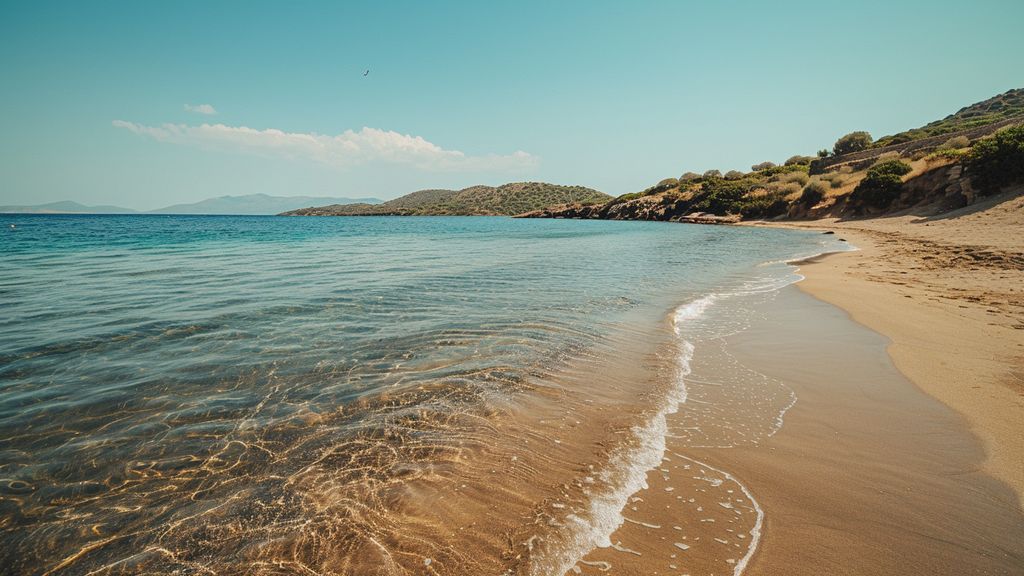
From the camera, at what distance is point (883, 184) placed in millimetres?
36062

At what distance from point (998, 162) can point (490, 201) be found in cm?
14026

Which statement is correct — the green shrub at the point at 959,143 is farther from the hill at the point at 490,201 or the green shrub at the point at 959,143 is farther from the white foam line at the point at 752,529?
the hill at the point at 490,201

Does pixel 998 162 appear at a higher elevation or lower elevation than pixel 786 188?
lower

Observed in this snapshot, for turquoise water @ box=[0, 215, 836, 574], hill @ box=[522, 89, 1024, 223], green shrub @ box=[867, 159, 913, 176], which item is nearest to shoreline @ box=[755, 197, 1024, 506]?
turquoise water @ box=[0, 215, 836, 574]

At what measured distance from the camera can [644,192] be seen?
96250 millimetres

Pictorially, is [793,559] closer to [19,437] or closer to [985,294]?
[19,437]

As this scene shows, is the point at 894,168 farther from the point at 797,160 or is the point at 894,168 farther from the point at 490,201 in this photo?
the point at 490,201

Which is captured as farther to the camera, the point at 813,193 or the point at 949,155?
the point at 813,193

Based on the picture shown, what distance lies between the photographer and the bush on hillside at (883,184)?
1400 inches

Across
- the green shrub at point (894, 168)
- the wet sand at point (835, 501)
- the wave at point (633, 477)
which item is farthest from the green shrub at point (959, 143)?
the wet sand at point (835, 501)

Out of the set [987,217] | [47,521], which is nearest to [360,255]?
[47,521]

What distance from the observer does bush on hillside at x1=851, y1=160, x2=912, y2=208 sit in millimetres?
35562

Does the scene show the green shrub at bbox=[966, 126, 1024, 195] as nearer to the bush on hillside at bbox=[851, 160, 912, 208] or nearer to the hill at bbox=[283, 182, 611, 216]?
the bush on hillside at bbox=[851, 160, 912, 208]

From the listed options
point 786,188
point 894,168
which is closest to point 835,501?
point 894,168
